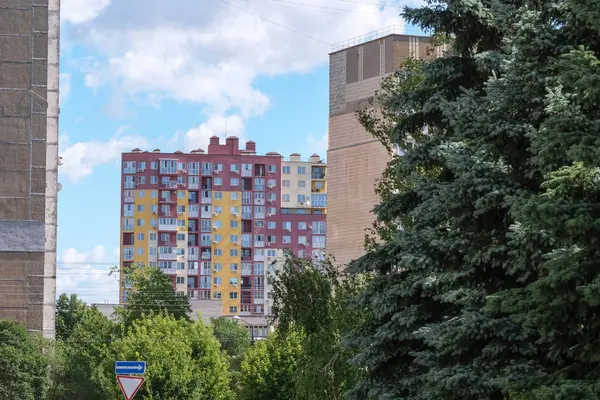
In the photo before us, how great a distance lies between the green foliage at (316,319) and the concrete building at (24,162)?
38319 millimetres

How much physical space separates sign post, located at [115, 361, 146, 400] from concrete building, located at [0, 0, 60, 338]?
44203mm

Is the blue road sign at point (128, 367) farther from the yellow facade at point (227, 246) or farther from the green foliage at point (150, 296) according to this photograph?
the yellow facade at point (227, 246)

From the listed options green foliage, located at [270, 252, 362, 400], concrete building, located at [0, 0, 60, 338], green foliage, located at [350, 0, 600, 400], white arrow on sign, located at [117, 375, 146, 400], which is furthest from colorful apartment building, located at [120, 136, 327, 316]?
green foliage, located at [350, 0, 600, 400]

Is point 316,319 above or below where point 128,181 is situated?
below

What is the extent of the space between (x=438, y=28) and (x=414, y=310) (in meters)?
3.63

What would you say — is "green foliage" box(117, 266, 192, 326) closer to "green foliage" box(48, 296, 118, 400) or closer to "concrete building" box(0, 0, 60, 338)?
"green foliage" box(48, 296, 118, 400)

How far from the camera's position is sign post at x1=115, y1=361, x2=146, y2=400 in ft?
64.6

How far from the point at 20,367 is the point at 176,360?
11.6 m

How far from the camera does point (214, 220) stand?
155750 millimetres

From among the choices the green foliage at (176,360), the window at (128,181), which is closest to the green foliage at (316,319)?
the green foliage at (176,360)

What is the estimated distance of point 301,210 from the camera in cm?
15925

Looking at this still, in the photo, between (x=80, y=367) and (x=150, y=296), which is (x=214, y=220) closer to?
(x=150, y=296)

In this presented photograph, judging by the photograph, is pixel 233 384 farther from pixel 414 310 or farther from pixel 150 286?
pixel 414 310

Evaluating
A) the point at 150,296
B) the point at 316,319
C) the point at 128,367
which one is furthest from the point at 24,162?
the point at 128,367
